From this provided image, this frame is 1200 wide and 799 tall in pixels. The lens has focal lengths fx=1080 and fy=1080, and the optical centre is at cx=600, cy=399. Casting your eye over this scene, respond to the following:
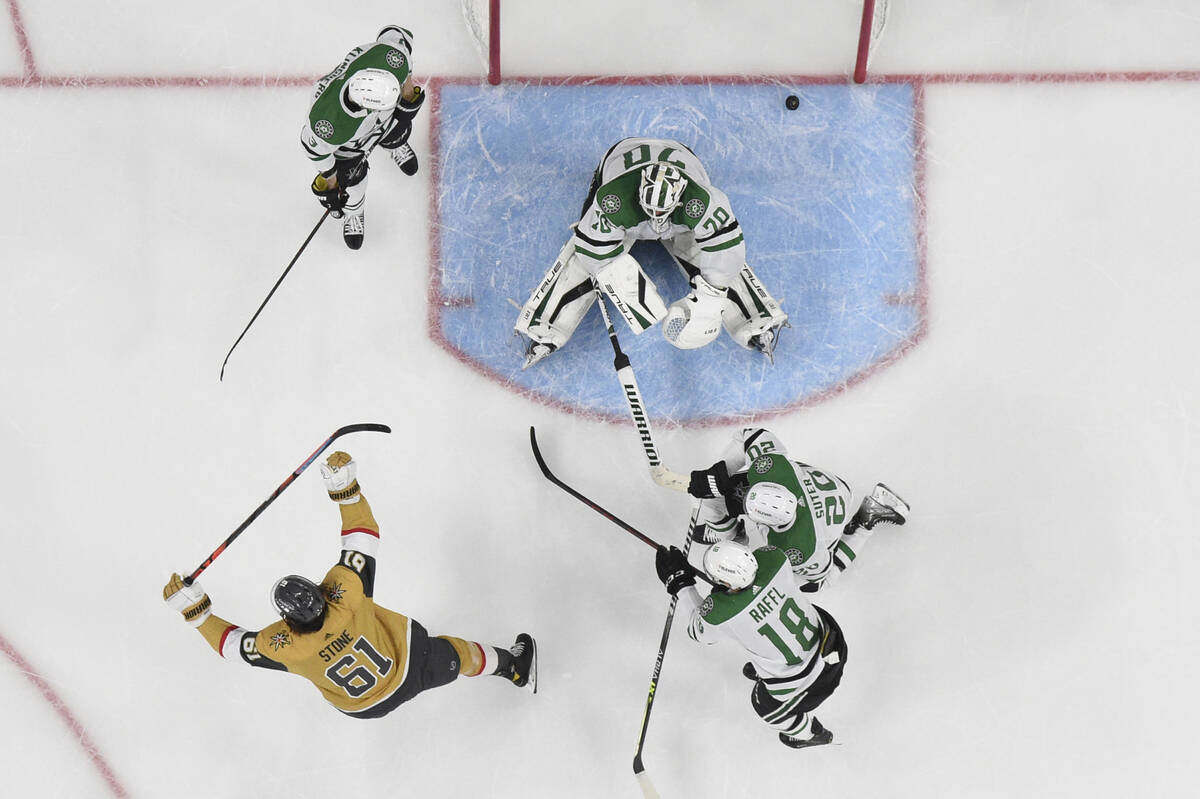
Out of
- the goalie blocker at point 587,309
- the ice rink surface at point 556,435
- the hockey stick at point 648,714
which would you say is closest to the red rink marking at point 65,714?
the ice rink surface at point 556,435

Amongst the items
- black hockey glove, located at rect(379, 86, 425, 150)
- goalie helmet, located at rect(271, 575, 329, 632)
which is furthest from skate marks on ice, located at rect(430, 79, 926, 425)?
goalie helmet, located at rect(271, 575, 329, 632)

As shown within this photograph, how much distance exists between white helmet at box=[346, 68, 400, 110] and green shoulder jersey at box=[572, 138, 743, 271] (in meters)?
0.93

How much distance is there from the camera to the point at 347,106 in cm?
443

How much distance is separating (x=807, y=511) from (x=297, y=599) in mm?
2011

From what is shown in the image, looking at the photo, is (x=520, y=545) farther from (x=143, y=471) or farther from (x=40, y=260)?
(x=40, y=260)

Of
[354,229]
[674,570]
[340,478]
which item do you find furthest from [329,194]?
[674,570]

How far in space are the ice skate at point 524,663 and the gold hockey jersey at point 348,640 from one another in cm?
67

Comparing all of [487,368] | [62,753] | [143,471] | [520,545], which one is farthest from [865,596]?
[62,753]

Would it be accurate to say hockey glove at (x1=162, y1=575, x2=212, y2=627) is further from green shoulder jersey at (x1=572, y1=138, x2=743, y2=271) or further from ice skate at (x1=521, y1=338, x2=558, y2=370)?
green shoulder jersey at (x1=572, y1=138, x2=743, y2=271)

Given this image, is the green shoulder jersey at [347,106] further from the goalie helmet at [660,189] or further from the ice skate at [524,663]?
the ice skate at [524,663]

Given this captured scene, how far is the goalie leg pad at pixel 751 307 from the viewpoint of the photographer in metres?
4.89

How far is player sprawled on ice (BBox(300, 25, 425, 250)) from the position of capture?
438 cm

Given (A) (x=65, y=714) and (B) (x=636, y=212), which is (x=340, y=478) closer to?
(B) (x=636, y=212)

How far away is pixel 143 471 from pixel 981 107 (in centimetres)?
442
